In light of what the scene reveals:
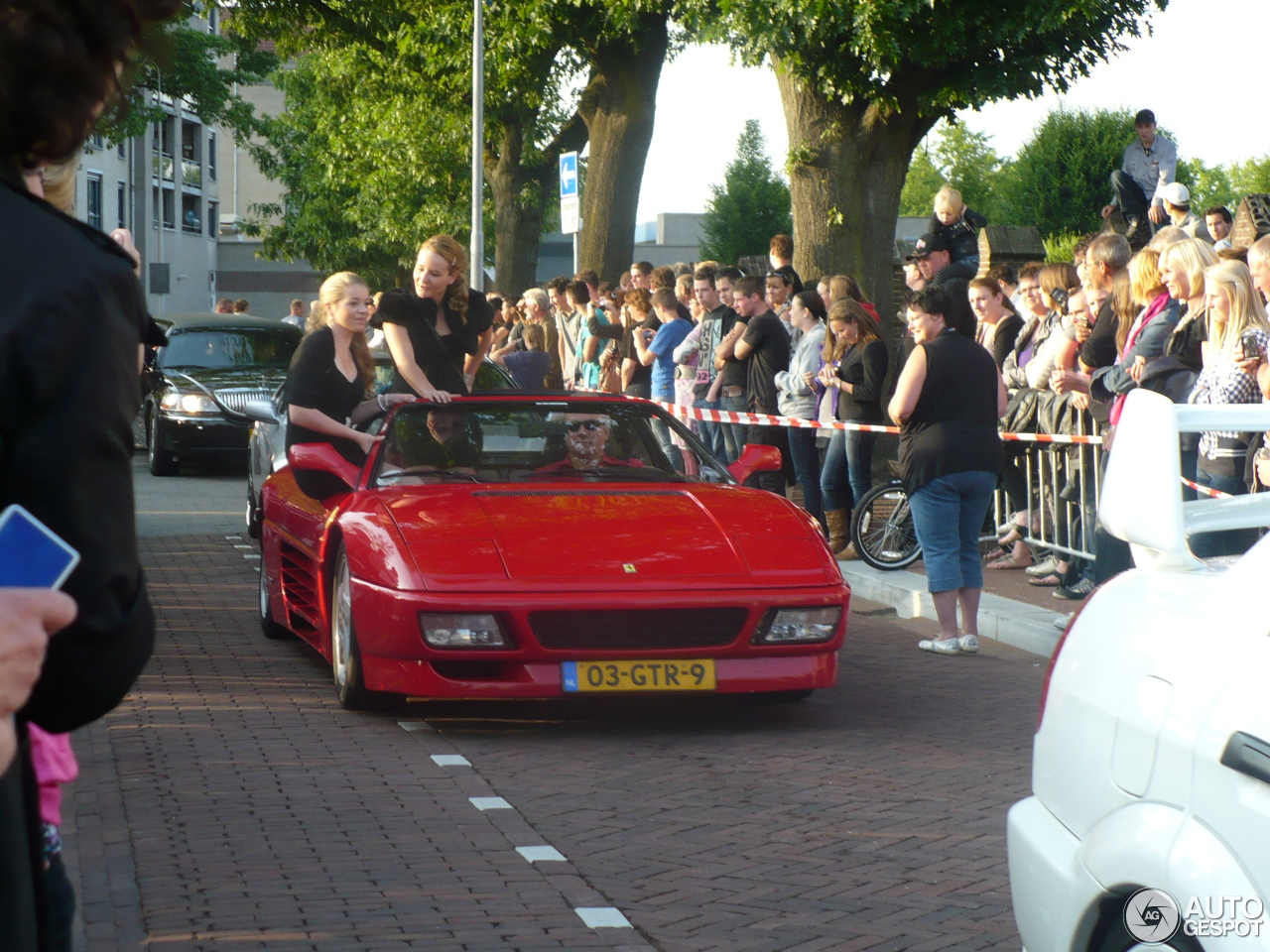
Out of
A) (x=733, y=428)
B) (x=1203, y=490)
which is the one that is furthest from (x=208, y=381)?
(x=1203, y=490)

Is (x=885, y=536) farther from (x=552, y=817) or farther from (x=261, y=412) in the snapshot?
(x=552, y=817)

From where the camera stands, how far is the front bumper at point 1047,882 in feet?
8.83

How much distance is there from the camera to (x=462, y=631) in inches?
249

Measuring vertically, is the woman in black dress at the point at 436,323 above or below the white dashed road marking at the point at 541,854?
above

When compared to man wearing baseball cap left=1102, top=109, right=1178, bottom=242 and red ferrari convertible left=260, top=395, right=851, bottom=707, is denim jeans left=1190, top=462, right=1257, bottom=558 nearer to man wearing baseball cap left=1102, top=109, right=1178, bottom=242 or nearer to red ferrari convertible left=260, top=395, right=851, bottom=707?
red ferrari convertible left=260, top=395, right=851, bottom=707

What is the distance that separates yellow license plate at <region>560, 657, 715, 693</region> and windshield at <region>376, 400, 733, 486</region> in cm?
126

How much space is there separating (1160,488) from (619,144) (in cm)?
2194

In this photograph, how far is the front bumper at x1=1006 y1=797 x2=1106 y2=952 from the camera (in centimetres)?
269

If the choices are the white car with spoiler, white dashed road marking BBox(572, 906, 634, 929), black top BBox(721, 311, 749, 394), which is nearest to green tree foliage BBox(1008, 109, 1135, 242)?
black top BBox(721, 311, 749, 394)

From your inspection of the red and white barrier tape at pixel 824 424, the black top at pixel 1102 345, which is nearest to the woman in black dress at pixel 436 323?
the red and white barrier tape at pixel 824 424

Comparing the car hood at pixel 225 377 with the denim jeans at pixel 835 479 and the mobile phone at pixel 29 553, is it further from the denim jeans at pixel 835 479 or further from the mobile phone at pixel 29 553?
the mobile phone at pixel 29 553

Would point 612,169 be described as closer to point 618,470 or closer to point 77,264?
point 618,470

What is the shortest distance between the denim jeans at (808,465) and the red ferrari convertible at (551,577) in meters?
4.73

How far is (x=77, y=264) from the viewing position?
1549 mm
